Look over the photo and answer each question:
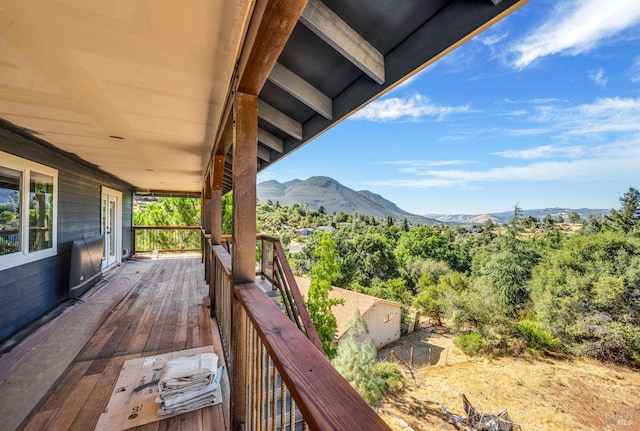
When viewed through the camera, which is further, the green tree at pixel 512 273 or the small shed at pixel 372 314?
the green tree at pixel 512 273

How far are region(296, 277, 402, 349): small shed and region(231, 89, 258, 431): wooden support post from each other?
12.1 metres

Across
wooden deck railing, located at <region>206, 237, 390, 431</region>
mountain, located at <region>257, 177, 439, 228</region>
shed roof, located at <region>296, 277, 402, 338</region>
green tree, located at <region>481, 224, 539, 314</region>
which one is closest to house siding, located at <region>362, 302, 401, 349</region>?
shed roof, located at <region>296, 277, 402, 338</region>

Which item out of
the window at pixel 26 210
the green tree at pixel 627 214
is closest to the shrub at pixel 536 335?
the green tree at pixel 627 214

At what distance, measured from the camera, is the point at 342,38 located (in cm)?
137

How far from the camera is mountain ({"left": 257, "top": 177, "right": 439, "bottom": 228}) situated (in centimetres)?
6920

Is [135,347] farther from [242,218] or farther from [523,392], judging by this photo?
[523,392]

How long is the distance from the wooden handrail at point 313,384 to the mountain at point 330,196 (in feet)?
208

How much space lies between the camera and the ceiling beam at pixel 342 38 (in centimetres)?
128

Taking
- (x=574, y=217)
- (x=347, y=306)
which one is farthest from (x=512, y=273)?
(x=574, y=217)

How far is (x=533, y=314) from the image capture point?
1727 cm

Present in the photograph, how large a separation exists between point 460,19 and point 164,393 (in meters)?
2.78

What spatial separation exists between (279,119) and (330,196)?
249 feet

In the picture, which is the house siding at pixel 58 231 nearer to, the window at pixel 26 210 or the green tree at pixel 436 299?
the window at pixel 26 210

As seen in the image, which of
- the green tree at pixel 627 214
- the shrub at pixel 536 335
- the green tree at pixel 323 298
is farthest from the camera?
Answer: the green tree at pixel 627 214
